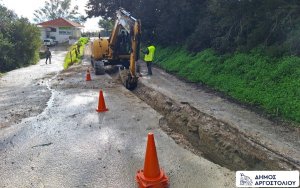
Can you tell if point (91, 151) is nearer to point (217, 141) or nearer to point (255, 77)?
point (217, 141)

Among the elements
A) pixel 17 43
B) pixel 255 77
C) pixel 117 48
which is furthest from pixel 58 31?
pixel 255 77

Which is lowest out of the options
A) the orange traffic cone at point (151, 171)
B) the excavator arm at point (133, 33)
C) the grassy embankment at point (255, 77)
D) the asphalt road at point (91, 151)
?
the asphalt road at point (91, 151)

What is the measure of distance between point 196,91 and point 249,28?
415 centimetres

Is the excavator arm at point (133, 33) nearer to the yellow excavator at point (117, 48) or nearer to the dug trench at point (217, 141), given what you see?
the yellow excavator at point (117, 48)

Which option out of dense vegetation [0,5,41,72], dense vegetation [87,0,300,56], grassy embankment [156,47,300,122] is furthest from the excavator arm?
dense vegetation [0,5,41,72]

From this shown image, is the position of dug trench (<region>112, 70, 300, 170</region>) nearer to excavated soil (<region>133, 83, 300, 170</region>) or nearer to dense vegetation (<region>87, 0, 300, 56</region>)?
excavated soil (<region>133, 83, 300, 170</region>)

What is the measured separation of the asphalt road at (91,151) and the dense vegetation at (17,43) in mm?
18886

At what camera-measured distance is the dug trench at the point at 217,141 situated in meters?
6.11

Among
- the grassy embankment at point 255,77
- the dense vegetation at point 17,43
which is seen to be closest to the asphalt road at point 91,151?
the grassy embankment at point 255,77

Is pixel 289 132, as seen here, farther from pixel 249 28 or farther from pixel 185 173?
pixel 249 28

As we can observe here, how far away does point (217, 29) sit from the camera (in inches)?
619

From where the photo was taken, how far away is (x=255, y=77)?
1115 cm

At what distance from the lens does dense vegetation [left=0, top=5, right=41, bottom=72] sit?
86.7 ft

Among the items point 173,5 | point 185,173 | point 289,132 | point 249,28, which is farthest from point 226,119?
point 173,5
